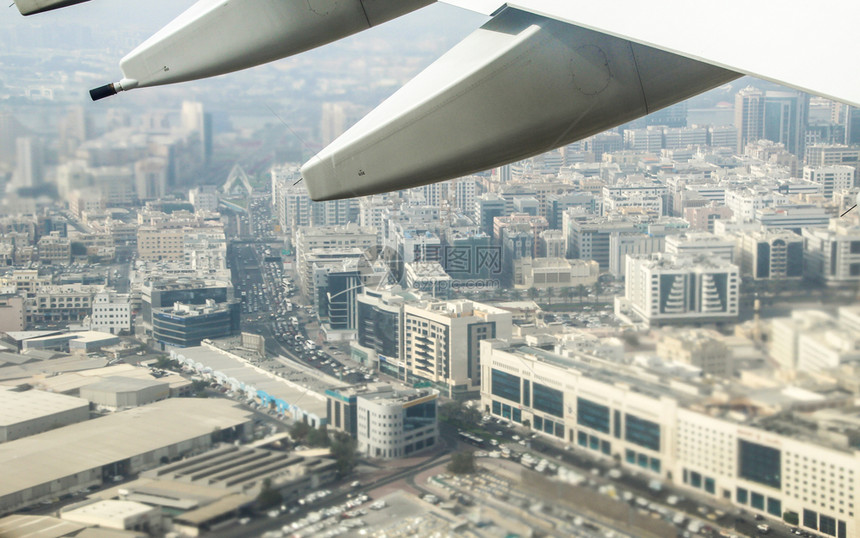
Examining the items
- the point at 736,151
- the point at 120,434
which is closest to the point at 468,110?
the point at 120,434

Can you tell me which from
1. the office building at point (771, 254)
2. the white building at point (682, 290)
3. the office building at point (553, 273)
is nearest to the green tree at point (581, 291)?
the office building at point (553, 273)

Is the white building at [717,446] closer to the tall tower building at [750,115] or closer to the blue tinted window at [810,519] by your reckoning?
the blue tinted window at [810,519]

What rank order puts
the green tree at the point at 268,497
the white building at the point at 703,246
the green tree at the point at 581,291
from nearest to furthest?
the green tree at the point at 268,497 → the white building at the point at 703,246 → the green tree at the point at 581,291

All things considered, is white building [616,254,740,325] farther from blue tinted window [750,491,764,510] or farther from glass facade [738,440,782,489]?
blue tinted window [750,491,764,510]

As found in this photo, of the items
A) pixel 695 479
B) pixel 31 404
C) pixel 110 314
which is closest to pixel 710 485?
pixel 695 479

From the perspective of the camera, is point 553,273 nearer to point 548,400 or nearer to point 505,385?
point 505,385

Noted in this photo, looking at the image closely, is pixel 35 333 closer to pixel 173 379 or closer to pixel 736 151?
pixel 173 379

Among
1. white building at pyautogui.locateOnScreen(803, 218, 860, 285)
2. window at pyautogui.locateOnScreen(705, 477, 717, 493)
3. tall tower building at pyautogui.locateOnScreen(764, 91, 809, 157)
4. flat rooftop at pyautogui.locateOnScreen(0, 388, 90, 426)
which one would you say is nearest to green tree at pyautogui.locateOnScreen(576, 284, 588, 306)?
white building at pyautogui.locateOnScreen(803, 218, 860, 285)
